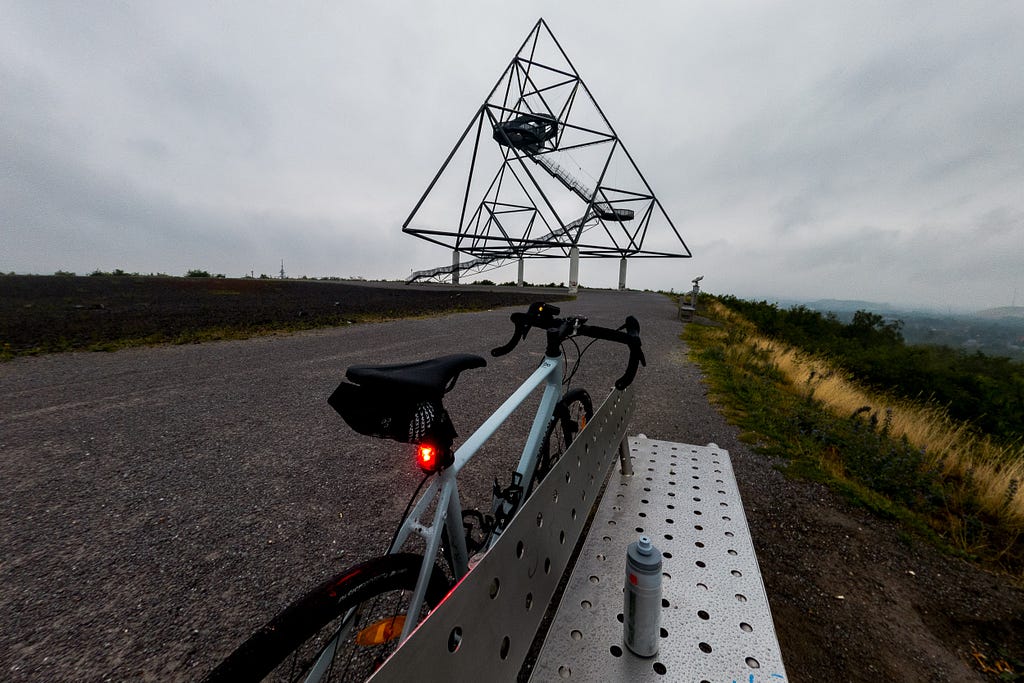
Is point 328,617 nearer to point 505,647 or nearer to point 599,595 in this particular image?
point 505,647

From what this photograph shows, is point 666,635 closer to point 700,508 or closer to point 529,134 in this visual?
point 700,508

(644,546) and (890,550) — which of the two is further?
(890,550)

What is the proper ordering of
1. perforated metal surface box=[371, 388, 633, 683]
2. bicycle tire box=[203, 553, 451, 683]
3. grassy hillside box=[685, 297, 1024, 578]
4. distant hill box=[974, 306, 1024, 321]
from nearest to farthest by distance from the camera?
perforated metal surface box=[371, 388, 633, 683]
bicycle tire box=[203, 553, 451, 683]
grassy hillside box=[685, 297, 1024, 578]
distant hill box=[974, 306, 1024, 321]

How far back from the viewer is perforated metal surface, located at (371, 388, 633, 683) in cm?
83

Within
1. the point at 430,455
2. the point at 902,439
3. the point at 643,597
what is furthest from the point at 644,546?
the point at 902,439

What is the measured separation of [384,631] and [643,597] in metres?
0.89

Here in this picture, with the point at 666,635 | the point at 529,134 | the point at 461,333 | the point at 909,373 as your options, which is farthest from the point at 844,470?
the point at 529,134

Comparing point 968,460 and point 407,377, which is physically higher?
point 407,377

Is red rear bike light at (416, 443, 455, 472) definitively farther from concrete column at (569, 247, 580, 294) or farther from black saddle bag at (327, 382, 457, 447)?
concrete column at (569, 247, 580, 294)

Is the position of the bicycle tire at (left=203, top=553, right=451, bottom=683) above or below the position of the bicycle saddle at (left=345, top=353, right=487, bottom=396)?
below

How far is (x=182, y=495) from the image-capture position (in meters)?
2.80

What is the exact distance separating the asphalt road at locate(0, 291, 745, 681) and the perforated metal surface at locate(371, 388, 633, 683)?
1.24 meters

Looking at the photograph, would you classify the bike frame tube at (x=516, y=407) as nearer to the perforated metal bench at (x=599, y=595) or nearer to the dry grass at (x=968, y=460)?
the perforated metal bench at (x=599, y=595)

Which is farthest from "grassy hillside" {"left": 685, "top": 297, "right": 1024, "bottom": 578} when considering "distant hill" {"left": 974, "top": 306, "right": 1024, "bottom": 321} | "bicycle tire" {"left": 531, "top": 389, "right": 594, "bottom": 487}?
"distant hill" {"left": 974, "top": 306, "right": 1024, "bottom": 321}
